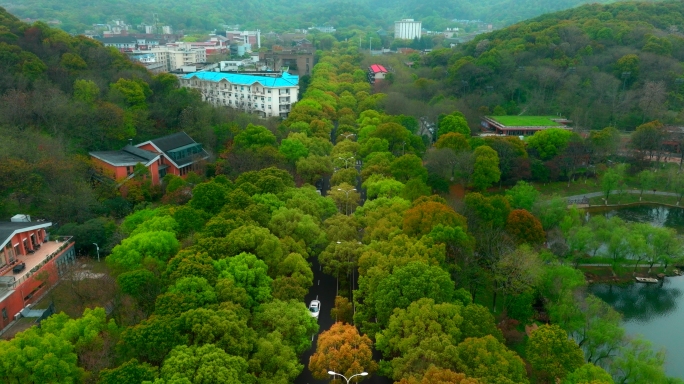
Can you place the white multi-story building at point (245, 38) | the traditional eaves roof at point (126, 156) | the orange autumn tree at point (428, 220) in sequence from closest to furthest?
the orange autumn tree at point (428, 220) < the traditional eaves roof at point (126, 156) < the white multi-story building at point (245, 38)

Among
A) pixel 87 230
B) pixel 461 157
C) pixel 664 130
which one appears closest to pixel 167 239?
pixel 87 230

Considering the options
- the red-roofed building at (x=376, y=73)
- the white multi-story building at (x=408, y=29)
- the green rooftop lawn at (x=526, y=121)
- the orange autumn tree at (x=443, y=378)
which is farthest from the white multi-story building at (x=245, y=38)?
the orange autumn tree at (x=443, y=378)

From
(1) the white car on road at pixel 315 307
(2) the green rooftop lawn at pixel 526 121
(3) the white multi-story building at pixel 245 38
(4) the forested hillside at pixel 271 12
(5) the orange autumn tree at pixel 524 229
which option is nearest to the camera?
(1) the white car on road at pixel 315 307

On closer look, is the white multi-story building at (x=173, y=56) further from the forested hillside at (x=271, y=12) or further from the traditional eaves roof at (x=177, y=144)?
the traditional eaves roof at (x=177, y=144)

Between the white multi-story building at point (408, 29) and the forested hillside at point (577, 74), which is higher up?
the white multi-story building at point (408, 29)

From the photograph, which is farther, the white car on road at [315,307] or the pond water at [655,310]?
the pond water at [655,310]

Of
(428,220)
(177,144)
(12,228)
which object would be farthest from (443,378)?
(177,144)

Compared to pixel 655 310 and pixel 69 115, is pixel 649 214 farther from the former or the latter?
pixel 69 115
